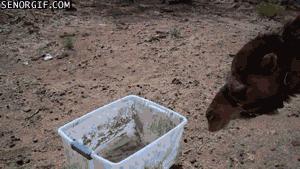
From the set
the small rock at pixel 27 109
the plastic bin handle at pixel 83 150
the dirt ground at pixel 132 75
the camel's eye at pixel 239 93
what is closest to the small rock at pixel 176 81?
the dirt ground at pixel 132 75

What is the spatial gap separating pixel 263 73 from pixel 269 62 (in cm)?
8

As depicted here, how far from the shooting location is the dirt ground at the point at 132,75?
2.50 meters

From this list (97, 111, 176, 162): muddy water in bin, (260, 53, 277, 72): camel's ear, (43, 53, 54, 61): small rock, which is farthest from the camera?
(43, 53, 54, 61): small rock

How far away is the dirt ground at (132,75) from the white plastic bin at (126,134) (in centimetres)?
28

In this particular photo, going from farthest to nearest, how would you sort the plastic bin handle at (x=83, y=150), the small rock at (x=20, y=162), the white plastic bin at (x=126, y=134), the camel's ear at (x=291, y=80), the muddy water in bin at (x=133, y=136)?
the small rock at (x=20, y=162) < the muddy water in bin at (x=133, y=136) < the white plastic bin at (x=126, y=134) < the plastic bin handle at (x=83, y=150) < the camel's ear at (x=291, y=80)

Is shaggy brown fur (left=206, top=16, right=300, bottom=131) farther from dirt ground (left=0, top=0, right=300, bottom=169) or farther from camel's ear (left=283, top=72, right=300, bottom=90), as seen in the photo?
dirt ground (left=0, top=0, right=300, bottom=169)

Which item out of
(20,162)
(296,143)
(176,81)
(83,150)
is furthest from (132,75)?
(83,150)

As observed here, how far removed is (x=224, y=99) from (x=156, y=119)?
752mm

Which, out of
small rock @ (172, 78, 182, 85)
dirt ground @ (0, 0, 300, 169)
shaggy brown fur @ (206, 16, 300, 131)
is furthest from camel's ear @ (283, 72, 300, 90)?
small rock @ (172, 78, 182, 85)

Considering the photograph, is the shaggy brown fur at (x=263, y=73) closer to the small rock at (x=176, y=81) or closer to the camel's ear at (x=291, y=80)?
the camel's ear at (x=291, y=80)

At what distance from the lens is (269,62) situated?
1.51m

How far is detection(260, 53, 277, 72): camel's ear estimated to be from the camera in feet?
4.91

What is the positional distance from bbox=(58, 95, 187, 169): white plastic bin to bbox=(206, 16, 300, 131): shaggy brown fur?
0.54m

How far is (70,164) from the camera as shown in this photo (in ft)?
6.82
